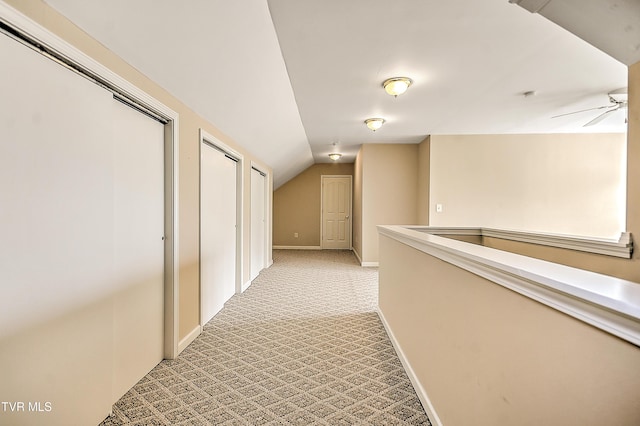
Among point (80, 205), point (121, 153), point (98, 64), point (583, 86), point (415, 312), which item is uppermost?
point (583, 86)

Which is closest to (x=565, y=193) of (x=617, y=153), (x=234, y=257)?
(x=617, y=153)

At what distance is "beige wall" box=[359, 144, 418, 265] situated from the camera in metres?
5.61

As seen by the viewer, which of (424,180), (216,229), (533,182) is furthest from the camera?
(424,180)

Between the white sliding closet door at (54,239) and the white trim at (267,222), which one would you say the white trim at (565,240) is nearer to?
the white sliding closet door at (54,239)

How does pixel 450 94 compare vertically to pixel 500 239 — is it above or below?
above

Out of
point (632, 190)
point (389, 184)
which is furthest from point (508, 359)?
point (389, 184)

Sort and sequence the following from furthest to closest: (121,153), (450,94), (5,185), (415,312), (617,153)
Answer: (617,153) → (450,94) → (415,312) → (121,153) → (5,185)

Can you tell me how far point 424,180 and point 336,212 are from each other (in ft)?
11.2

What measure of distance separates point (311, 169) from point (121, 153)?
672 centimetres

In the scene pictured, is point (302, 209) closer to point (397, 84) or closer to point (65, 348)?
point (397, 84)

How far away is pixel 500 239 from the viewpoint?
9.86ft

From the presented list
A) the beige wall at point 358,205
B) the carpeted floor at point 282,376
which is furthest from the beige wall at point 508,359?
the beige wall at point 358,205

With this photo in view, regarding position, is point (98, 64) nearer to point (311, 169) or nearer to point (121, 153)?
point (121, 153)

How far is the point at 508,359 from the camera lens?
2.90 ft
